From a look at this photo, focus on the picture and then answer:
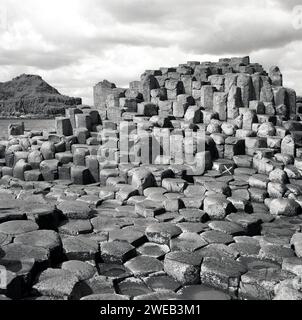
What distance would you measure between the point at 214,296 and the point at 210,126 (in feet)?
25.8

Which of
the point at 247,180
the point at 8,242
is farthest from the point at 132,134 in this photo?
the point at 8,242

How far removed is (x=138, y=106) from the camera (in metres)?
15.3

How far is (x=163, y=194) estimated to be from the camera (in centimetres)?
959

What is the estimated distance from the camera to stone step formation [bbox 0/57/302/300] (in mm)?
5840

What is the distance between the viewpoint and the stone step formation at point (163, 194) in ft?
19.2

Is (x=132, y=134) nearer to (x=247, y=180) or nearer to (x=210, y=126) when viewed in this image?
(x=210, y=126)

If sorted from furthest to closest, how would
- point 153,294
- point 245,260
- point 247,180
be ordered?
point 247,180 < point 245,260 < point 153,294

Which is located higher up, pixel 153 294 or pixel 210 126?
pixel 210 126

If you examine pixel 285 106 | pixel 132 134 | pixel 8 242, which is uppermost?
pixel 285 106

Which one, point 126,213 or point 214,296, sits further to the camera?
point 126,213

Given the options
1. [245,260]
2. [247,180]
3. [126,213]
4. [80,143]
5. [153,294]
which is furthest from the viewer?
[80,143]

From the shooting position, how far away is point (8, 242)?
657cm

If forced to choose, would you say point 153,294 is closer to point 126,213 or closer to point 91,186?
point 126,213
